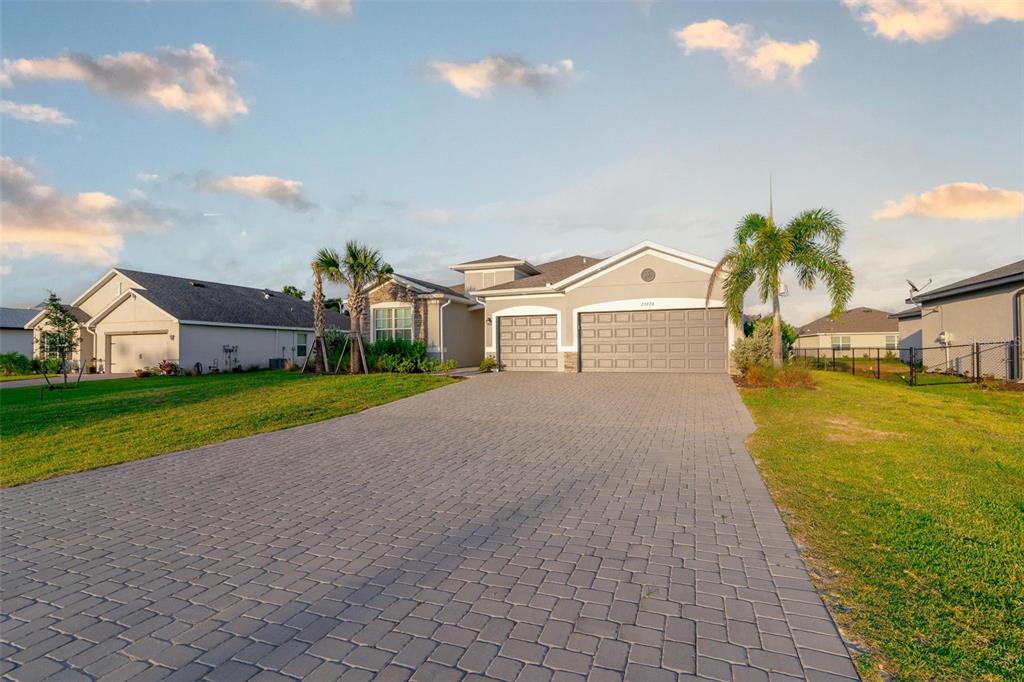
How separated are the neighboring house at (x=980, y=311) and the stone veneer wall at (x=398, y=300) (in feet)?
74.4

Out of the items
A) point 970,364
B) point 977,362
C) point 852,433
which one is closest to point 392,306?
point 852,433

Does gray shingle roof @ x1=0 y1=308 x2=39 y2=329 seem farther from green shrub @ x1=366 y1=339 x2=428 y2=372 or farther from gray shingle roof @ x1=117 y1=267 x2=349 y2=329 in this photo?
green shrub @ x1=366 y1=339 x2=428 y2=372

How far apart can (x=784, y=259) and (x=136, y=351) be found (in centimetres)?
3329

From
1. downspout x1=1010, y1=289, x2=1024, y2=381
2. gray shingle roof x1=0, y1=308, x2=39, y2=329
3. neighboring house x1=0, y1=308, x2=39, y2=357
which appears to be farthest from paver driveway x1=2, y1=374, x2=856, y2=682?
gray shingle roof x1=0, y1=308, x2=39, y2=329

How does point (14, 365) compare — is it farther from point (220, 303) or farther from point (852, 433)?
point (852, 433)

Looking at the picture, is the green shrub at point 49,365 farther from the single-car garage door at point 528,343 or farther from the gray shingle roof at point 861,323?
the gray shingle roof at point 861,323

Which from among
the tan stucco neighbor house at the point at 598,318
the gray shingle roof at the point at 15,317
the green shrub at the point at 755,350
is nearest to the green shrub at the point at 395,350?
the tan stucco neighbor house at the point at 598,318

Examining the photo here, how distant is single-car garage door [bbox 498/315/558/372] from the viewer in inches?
843

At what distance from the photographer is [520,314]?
71.9 feet

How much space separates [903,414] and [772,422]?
10.7 feet

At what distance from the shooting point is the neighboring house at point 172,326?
2722 centimetres

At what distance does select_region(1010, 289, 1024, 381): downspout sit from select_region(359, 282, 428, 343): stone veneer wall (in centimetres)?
2269

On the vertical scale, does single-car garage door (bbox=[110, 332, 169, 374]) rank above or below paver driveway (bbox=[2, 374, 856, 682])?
above

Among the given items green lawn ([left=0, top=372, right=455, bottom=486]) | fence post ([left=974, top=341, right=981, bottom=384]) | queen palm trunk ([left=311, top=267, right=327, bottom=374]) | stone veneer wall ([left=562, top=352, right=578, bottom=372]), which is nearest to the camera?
green lawn ([left=0, top=372, right=455, bottom=486])
